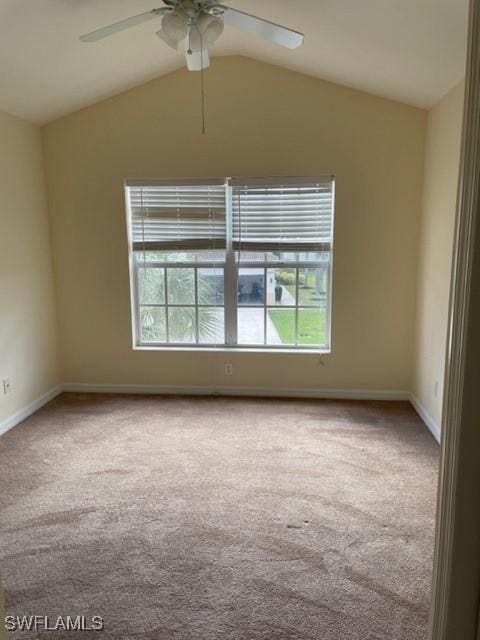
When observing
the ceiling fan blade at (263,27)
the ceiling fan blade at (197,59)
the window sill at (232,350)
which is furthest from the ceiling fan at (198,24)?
the window sill at (232,350)

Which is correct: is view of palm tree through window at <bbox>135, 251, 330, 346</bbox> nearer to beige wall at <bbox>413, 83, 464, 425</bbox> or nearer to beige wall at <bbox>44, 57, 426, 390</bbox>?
beige wall at <bbox>44, 57, 426, 390</bbox>

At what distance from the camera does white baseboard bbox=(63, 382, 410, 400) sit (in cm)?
399

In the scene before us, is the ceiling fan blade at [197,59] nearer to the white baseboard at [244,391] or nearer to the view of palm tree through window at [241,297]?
the view of palm tree through window at [241,297]

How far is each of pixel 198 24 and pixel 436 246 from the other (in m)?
2.26

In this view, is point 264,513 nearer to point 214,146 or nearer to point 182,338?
point 182,338

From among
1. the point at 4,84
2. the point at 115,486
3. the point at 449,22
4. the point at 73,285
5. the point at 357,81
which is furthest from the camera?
the point at 73,285

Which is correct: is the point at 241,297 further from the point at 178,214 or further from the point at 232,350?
the point at 178,214

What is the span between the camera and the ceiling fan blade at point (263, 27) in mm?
2138

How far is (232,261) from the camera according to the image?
3973 mm

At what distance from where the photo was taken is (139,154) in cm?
384

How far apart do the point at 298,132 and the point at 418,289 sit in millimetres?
1716

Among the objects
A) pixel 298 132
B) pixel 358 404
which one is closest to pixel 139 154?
Answer: pixel 298 132

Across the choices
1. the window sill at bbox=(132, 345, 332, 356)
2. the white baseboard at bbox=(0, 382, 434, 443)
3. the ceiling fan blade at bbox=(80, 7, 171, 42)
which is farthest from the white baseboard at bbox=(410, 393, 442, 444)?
the ceiling fan blade at bbox=(80, 7, 171, 42)

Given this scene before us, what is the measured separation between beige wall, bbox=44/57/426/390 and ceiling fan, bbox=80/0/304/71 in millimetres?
1407
